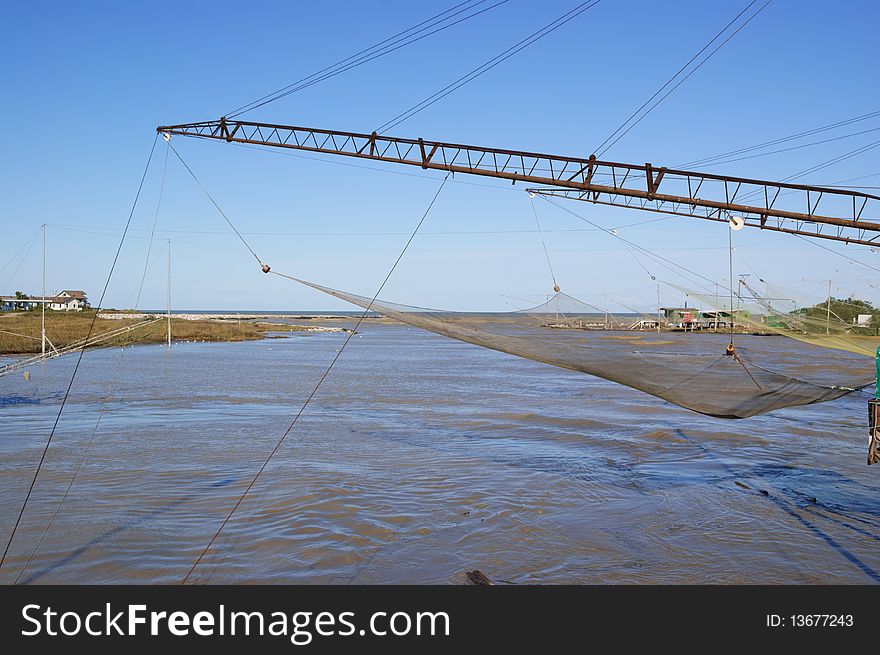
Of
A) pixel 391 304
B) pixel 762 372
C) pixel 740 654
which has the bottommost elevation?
pixel 740 654

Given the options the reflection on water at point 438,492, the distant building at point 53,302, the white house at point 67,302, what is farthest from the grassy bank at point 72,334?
the white house at point 67,302

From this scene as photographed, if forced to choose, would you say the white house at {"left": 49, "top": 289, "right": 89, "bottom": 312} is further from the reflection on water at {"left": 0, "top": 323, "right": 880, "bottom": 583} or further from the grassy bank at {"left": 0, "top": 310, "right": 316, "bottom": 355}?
the reflection on water at {"left": 0, "top": 323, "right": 880, "bottom": 583}

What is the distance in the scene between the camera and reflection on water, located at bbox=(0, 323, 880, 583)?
6.88m

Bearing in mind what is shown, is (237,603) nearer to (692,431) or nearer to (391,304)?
(391,304)

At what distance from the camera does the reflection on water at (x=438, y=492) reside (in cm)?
688

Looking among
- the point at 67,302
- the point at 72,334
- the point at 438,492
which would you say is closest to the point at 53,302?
the point at 67,302

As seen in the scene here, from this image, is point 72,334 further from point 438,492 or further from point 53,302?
point 53,302

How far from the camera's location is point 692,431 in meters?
15.4

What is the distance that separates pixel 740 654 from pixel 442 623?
218 cm

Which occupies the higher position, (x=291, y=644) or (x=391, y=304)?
(x=391, y=304)

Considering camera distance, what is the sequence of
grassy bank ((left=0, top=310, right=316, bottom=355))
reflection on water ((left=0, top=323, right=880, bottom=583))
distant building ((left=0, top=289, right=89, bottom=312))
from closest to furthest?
1. reflection on water ((left=0, top=323, right=880, bottom=583))
2. grassy bank ((left=0, top=310, right=316, bottom=355))
3. distant building ((left=0, top=289, right=89, bottom=312))

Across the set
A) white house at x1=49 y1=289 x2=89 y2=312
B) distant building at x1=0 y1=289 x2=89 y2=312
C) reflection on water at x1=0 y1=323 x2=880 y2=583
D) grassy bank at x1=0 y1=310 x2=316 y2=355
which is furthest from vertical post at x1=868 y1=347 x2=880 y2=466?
white house at x1=49 y1=289 x2=89 y2=312

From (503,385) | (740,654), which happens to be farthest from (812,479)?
(503,385)

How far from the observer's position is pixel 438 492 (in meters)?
9.73
